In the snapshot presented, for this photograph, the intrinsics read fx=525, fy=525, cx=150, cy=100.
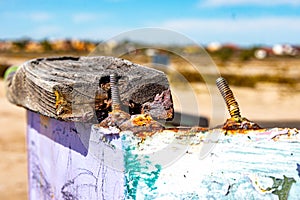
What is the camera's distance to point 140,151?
144cm

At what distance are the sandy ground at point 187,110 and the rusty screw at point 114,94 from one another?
402 mm

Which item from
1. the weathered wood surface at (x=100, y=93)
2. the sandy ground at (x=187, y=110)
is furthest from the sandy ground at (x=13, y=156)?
the weathered wood surface at (x=100, y=93)

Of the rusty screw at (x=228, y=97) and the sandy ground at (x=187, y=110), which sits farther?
the sandy ground at (x=187, y=110)

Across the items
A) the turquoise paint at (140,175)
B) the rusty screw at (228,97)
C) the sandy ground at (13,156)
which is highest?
the rusty screw at (228,97)

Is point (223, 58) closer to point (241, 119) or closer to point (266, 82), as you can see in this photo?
point (266, 82)

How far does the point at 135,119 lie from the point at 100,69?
39 centimetres

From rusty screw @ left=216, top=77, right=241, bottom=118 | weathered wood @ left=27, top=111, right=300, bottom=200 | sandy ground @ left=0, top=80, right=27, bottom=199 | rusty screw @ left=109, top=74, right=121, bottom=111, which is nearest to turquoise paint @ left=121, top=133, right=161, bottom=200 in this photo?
weathered wood @ left=27, top=111, right=300, bottom=200

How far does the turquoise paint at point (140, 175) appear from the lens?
4.74 ft

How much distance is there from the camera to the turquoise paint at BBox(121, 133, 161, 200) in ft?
4.74

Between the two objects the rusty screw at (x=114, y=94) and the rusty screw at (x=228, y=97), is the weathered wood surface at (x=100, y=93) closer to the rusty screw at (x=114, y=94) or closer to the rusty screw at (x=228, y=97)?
the rusty screw at (x=114, y=94)

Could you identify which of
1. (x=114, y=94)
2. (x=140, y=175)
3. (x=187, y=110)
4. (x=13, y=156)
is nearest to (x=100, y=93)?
(x=114, y=94)

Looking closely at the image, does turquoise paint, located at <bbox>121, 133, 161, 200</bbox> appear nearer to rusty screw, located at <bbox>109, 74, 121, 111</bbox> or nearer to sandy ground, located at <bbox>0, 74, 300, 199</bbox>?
rusty screw, located at <bbox>109, 74, 121, 111</bbox>

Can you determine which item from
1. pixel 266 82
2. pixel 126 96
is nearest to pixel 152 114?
pixel 126 96

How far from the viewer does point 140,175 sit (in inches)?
57.2
